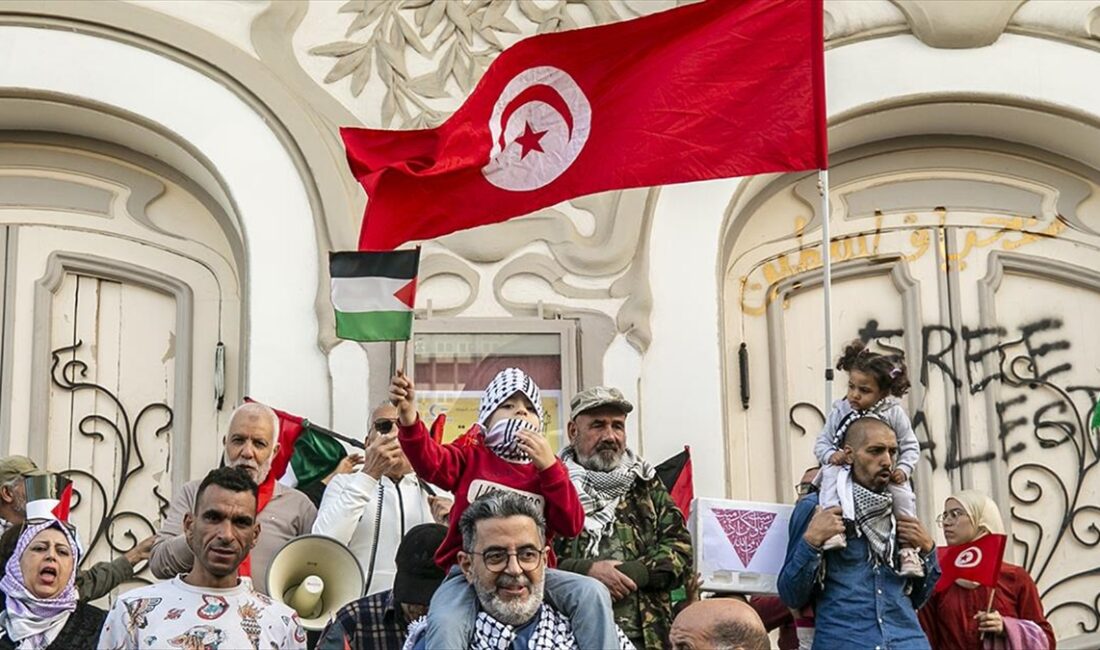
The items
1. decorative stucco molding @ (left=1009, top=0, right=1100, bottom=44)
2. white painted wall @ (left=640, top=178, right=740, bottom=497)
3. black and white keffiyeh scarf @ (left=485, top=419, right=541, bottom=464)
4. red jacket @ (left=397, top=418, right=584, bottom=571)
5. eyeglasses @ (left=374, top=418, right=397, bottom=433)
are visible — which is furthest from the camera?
decorative stucco molding @ (left=1009, top=0, right=1100, bottom=44)

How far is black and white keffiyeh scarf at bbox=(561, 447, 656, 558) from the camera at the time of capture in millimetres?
7973

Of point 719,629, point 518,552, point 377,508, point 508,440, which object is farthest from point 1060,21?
point 719,629

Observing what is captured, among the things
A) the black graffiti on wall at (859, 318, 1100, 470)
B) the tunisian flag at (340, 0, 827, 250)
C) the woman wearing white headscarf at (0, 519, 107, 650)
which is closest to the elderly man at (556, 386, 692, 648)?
the tunisian flag at (340, 0, 827, 250)

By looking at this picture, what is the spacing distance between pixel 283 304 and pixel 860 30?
3.34 meters

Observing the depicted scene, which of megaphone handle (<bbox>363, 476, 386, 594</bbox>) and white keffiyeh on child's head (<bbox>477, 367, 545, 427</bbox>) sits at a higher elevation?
white keffiyeh on child's head (<bbox>477, 367, 545, 427</bbox>)

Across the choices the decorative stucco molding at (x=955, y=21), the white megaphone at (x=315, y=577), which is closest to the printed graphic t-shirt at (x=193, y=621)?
the white megaphone at (x=315, y=577)

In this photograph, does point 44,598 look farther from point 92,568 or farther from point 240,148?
point 240,148

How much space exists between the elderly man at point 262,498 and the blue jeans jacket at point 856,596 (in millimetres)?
2075

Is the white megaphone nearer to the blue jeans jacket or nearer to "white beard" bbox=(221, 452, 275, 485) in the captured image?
"white beard" bbox=(221, 452, 275, 485)

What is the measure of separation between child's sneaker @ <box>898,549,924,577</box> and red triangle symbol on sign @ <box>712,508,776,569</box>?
683 mm

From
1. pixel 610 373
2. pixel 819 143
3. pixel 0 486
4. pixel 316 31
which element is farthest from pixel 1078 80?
pixel 0 486

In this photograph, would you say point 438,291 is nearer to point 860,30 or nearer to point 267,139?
point 267,139

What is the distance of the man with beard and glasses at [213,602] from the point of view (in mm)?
6809

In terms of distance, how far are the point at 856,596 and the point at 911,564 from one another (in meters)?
0.24
